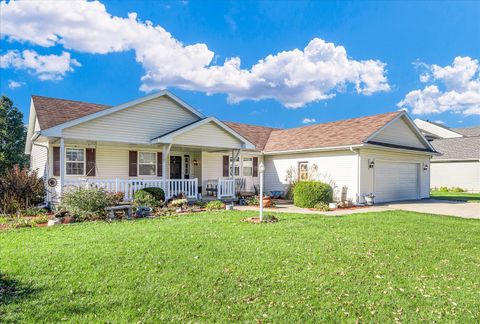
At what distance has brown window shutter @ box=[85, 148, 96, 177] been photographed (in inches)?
559

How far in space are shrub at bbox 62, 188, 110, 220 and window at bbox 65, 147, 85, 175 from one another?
364cm

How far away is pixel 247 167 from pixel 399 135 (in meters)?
9.24

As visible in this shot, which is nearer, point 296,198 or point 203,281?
point 203,281

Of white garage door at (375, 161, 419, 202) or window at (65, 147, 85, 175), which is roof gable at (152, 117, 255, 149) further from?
white garage door at (375, 161, 419, 202)

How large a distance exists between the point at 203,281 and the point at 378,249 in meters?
3.98

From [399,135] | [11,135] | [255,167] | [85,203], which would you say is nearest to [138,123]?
[85,203]

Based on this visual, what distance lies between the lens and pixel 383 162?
1731cm

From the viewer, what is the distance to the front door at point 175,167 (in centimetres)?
1770

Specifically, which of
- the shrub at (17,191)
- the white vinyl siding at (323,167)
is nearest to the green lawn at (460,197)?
the white vinyl siding at (323,167)

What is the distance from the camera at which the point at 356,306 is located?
4.10 m

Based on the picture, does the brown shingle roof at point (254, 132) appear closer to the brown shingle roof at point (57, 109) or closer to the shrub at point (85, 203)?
the brown shingle roof at point (57, 109)

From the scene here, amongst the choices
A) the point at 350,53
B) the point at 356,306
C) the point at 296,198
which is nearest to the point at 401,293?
the point at 356,306

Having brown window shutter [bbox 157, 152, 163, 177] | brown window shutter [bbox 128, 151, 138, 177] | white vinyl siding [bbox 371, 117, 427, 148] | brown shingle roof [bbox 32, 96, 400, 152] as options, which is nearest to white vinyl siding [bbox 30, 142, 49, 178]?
brown shingle roof [bbox 32, 96, 400, 152]

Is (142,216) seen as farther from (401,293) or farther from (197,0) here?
(197,0)
